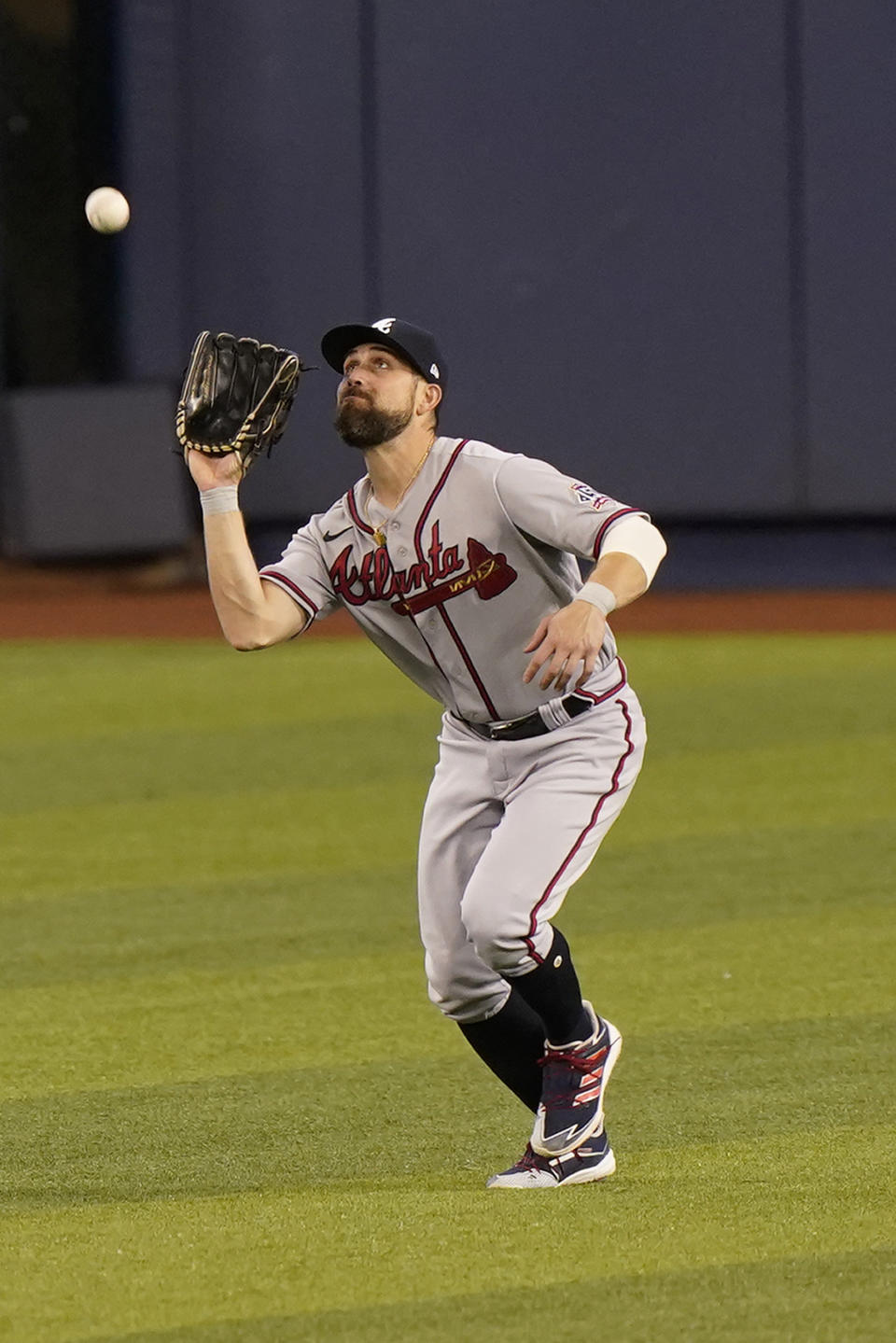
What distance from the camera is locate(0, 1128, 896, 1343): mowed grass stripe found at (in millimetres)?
3893

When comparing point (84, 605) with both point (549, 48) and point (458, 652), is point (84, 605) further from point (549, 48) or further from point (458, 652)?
point (458, 652)

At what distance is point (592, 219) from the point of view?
18.9 metres

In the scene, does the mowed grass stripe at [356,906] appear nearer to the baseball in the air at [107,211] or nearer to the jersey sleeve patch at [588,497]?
the baseball in the air at [107,211]

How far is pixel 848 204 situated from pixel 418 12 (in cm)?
388

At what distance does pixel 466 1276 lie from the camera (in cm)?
399

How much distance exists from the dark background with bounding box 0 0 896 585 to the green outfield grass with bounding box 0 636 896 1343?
676 centimetres

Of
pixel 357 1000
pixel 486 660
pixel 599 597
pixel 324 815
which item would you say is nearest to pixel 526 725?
pixel 486 660

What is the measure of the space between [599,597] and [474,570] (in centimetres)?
42

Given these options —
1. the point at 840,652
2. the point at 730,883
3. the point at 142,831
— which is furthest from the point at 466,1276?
the point at 840,652

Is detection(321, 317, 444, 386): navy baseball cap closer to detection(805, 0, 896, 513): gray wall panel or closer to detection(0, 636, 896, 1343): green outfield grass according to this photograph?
detection(0, 636, 896, 1343): green outfield grass

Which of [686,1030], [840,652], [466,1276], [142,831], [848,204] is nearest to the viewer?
[466,1276]

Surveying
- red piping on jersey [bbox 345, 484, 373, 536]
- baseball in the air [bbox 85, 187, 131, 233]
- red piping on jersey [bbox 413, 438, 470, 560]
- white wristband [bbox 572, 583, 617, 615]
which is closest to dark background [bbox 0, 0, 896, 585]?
baseball in the air [bbox 85, 187, 131, 233]

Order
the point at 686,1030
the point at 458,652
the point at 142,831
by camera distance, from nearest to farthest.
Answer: the point at 458,652
the point at 686,1030
the point at 142,831

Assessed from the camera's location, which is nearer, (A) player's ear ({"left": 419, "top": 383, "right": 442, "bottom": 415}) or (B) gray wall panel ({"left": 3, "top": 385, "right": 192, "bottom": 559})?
(A) player's ear ({"left": 419, "top": 383, "right": 442, "bottom": 415})
